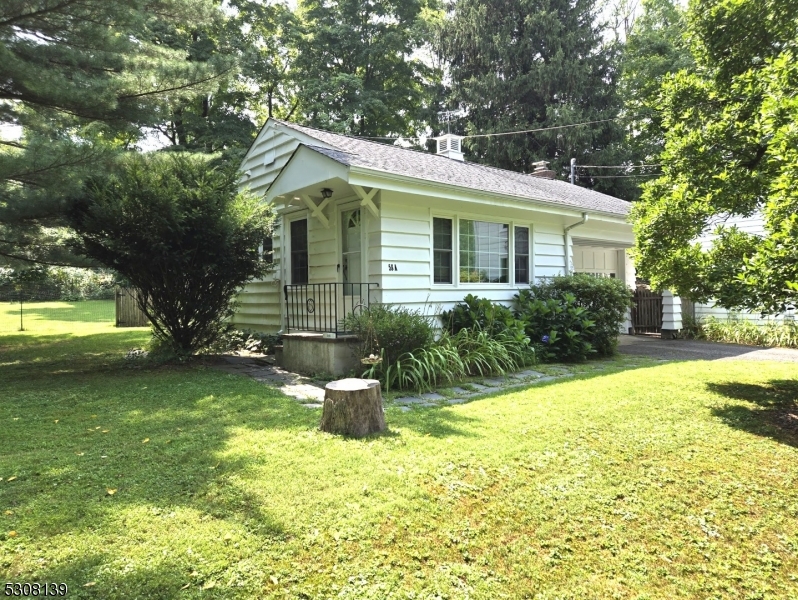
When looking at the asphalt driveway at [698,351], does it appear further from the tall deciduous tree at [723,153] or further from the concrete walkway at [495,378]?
the tall deciduous tree at [723,153]

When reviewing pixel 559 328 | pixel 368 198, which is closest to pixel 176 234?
pixel 368 198

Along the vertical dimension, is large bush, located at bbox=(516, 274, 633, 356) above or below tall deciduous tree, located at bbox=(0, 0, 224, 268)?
below

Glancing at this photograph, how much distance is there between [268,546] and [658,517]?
2.37 metres

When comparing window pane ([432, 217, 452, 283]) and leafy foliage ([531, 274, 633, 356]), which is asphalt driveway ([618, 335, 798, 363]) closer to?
leafy foliage ([531, 274, 633, 356])

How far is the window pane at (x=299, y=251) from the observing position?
29.0 feet

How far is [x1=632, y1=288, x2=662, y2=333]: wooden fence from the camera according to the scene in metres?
12.8

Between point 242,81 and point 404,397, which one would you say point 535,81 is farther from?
point 404,397

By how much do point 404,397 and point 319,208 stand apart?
402cm

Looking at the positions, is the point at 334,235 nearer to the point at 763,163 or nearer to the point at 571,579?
the point at 763,163

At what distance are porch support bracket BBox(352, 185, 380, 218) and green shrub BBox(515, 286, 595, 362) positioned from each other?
3.29 meters

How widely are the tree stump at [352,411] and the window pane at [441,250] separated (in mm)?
3876

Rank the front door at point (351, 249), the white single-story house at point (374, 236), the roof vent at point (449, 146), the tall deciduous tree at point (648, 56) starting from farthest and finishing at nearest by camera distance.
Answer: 1. the tall deciduous tree at point (648, 56)
2. the roof vent at point (449, 146)
3. the front door at point (351, 249)
4. the white single-story house at point (374, 236)

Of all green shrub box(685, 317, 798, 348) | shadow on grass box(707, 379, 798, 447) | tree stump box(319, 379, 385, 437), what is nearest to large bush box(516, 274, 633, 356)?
shadow on grass box(707, 379, 798, 447)

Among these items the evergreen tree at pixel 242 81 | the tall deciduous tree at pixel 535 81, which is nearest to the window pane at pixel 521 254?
the evergreen tree at pixel 242 81
